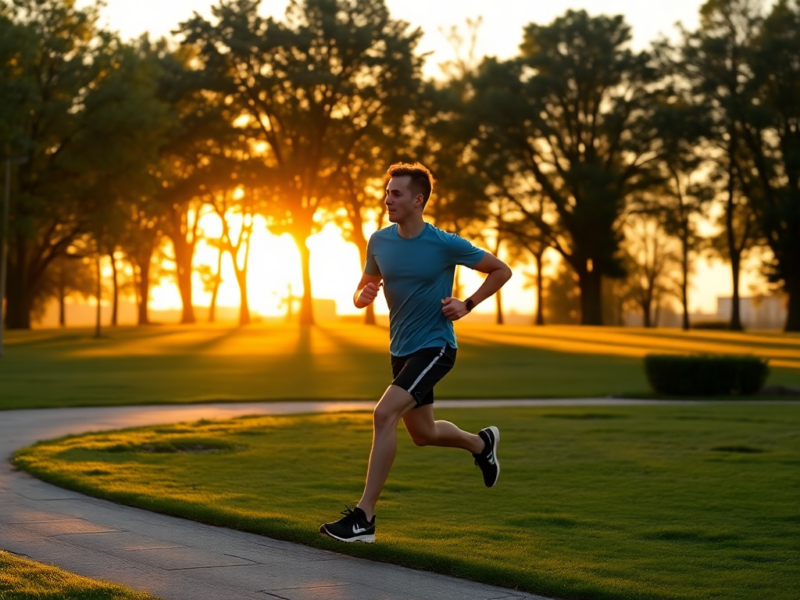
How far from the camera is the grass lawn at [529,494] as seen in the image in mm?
6559

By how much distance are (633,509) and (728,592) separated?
289 centimetres

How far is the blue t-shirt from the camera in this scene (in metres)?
7.34

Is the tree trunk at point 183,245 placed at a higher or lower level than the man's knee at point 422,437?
higher

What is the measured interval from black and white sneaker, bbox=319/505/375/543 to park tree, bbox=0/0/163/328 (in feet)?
147

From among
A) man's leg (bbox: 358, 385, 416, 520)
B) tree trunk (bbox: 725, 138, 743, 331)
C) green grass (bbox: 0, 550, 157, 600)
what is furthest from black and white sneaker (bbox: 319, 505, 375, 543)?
tree trunk (bbox: 725, 138, 743, 331)

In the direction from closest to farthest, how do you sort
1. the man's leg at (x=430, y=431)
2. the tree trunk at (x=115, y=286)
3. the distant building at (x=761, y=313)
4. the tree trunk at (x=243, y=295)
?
the man's leg at (x=430, y=431), the tree trunk at (x=115, y=286), the tree trunk at (x=243, y=295), the distant building at (x=761, y=313)

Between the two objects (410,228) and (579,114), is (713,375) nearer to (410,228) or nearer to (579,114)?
(410,228)

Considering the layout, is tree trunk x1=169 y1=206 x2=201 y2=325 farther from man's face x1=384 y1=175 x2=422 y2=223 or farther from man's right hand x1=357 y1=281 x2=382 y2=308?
man's face x1=384 y1=175 x2=422 y2=223

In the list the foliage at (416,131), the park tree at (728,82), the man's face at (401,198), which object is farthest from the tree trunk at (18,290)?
the man's face at (401,198)

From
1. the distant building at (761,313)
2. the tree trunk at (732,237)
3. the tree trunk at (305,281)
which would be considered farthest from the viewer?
the distant building at (761,313)

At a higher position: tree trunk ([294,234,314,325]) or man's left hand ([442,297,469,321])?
tree trunk ([294,234,314,325])

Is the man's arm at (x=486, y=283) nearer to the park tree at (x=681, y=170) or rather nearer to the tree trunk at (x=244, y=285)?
the park tree at (x=681, y=170)

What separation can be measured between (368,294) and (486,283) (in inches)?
29.2

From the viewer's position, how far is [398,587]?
6.03 meters
